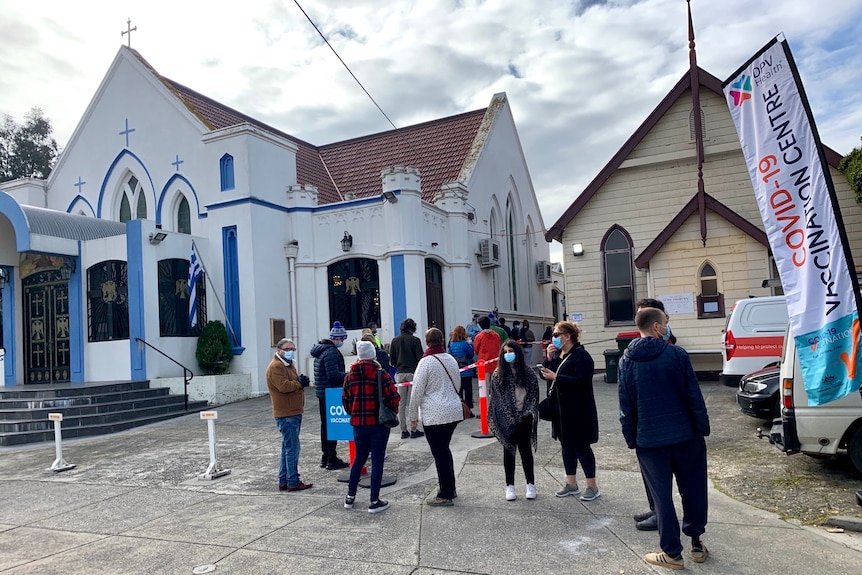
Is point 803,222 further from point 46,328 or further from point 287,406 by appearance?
point 46,328

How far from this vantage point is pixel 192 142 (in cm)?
1850

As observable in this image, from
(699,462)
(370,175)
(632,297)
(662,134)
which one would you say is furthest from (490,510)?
(370,175)

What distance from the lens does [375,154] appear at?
79.1 ft

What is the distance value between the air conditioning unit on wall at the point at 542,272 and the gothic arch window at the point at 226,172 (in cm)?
1422

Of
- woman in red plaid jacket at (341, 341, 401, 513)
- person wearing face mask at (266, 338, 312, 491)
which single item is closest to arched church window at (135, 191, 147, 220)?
person wearing face mask at (266, 338, 312, 491)

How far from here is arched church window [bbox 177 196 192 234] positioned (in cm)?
1909

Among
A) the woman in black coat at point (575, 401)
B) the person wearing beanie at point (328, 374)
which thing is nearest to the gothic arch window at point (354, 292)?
the person wearing beanie at point (328, 374)

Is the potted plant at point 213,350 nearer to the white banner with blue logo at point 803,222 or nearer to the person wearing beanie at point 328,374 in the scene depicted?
the person wearing beanie at point 328,374

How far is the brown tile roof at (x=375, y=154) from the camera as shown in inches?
861

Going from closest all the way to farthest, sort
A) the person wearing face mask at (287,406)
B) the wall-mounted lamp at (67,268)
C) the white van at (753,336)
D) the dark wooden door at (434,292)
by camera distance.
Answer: the person wearing face mask at (287,406) → the white van at (753,336) → the wall-mounted lamp at (67,268) → the dark wooden door at (434,292)

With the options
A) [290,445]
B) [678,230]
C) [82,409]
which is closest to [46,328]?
[82,409]

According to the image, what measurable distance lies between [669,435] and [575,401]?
1688 mm

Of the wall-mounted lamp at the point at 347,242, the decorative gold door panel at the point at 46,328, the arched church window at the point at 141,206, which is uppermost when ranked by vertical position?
the arched church window at the point at 141,206

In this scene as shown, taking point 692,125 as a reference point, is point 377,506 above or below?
below
